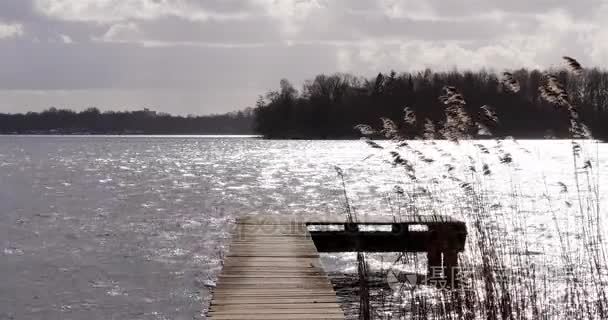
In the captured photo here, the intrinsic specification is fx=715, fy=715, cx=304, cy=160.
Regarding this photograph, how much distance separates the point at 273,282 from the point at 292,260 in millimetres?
1238

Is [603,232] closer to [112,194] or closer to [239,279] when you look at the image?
[239,279]

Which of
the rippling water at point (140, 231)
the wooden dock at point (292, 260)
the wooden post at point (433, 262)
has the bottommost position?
the rippling water at point (140, 231)

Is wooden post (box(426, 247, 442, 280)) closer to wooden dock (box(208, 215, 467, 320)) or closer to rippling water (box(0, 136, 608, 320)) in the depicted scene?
wooden dock (box(208, 215, 467, 320))

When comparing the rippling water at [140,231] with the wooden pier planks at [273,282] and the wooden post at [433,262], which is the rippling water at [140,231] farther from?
the wooden pier planks at [273,282]

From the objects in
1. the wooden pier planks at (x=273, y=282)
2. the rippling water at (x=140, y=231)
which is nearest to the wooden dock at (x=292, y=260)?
the wooden pier planks at (x=273, y=282)

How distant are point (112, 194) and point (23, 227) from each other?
12.4 meters

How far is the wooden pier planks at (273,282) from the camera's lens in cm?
641

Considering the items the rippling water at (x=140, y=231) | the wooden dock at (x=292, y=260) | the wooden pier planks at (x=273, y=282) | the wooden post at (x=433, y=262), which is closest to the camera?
the wooden pier planks at (x=273, y=282)

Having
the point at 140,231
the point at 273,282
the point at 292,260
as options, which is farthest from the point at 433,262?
the point at 140,231

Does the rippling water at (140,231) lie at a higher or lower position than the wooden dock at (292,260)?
lower

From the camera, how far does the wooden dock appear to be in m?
6.55

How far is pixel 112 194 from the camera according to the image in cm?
3519

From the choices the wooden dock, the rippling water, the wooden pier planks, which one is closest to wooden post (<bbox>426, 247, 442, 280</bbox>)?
the wooden dock

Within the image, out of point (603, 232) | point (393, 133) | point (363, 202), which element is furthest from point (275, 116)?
point (393, 133)
